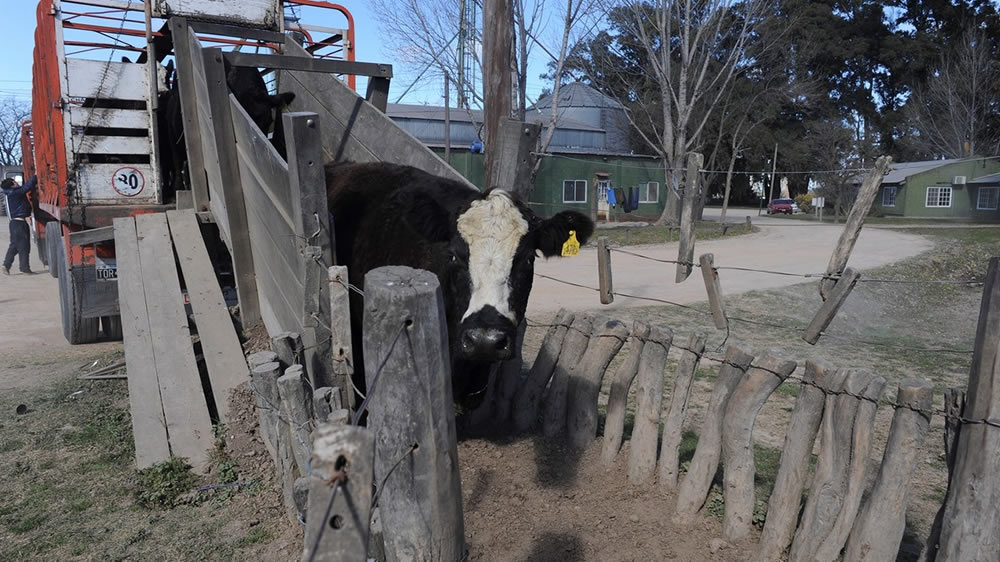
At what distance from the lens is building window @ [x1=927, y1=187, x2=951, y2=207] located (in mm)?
40156

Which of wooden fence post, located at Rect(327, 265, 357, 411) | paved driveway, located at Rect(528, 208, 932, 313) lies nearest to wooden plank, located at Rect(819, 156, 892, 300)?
paved driveway, located at Rect(528, 208, 932, 313)

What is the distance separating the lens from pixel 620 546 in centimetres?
312

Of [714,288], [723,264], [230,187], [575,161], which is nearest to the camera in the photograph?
[230,187]

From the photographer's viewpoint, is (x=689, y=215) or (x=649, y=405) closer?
(x=649, y=405)

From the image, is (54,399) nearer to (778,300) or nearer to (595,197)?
(778,300)

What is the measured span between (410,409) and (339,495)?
0.51 metres

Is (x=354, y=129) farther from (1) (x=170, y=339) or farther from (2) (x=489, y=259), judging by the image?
(2) (x=489, y=259)

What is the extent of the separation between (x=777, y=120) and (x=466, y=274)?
1630 inches

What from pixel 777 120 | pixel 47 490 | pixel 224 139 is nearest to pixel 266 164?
pixel 224 139

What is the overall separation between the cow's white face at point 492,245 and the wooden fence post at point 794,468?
1273 mm

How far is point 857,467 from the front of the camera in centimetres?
277

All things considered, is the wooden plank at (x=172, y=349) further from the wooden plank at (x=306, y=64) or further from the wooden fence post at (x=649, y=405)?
the wooden fence post at (x=649, y=405)

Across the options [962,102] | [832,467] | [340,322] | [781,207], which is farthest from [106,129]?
[962,102]

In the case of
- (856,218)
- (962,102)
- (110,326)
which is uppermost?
(962,102)
